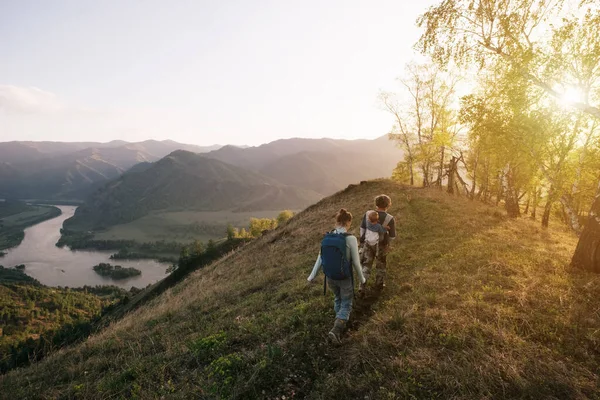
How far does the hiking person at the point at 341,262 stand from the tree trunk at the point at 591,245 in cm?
800

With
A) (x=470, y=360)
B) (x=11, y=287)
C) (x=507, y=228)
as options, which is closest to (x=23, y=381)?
(x=470, y=360)

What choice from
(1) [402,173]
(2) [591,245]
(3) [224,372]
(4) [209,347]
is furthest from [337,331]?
(1) [402,173]

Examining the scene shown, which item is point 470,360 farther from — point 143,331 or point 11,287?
point 11,287

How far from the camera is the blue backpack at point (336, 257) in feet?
23.9

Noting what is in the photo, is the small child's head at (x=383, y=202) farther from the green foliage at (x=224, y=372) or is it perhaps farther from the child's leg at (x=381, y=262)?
the green foliage at (x=224, y=372)

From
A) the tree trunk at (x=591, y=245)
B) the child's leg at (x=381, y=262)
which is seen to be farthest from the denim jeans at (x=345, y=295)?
the tree trunk at (x=591, y=245)

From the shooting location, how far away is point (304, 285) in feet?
38.9

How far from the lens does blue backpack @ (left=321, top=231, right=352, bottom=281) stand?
7.30 metres

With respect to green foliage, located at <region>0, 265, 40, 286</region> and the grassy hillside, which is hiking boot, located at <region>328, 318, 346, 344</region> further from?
green foliage, located at <region>0, 265, 40, 286</region>

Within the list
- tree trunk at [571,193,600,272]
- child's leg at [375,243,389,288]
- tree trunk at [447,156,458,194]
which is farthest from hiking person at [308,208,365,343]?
tree trunk at [447,156,458,194]

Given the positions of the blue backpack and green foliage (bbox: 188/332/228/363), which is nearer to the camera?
the blue backpack

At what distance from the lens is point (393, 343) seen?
6871 millimetres

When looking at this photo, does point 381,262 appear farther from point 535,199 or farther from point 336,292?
point 535,199

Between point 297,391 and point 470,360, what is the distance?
348 centimetres
